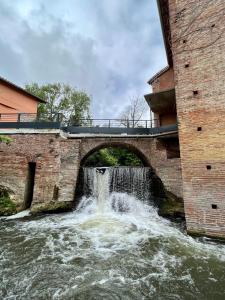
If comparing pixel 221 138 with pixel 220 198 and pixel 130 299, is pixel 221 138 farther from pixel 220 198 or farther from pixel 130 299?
pixel 130 299

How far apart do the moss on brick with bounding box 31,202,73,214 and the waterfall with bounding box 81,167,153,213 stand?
60.4 inches

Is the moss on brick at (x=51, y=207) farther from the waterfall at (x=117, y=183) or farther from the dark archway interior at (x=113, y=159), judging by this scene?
the dark archway interior at (x=113, y=159)

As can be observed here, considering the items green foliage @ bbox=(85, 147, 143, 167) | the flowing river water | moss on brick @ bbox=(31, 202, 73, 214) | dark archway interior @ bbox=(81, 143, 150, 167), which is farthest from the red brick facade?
moss on brick @ bbox=(31, 202, 73, 214)

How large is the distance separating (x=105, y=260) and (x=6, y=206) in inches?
229

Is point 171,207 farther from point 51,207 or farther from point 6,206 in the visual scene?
point 6,206

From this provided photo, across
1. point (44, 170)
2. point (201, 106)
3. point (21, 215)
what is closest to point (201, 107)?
point (201, 106)

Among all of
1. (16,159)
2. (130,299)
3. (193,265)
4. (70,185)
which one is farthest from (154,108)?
(130,299)

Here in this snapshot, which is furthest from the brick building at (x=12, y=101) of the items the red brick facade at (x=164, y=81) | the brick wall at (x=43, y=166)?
the red brick facade at (x=164, y=81)

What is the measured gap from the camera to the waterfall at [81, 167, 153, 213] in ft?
33.1

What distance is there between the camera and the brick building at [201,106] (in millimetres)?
5645

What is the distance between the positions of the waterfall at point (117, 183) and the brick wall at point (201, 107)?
4353 millimetres

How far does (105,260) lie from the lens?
456cm

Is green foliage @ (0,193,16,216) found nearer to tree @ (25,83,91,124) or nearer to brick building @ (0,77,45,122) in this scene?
brick building @ (0,77,45,122)

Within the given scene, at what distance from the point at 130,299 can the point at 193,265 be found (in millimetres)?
1770
